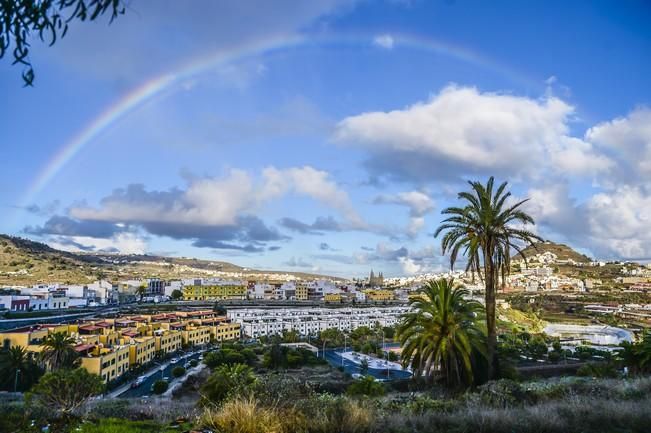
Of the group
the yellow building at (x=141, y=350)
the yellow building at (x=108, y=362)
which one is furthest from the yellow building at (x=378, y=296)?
the yellow building at (x=108, y=362)

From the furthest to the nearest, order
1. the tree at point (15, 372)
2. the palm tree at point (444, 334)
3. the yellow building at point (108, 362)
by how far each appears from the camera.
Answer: the yellow building at point (108, 362), the tree at point (15, 372), the palm tree at point (444, 334)

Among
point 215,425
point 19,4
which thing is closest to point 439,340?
point 215,425

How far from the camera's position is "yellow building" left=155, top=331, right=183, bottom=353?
161 ft

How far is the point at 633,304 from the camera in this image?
103188 millimetres

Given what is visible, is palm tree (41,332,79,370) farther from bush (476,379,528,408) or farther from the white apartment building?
the white apartment building

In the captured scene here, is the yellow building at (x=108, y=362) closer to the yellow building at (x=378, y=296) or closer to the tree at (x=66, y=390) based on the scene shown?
the tree at (x=66, y=390)

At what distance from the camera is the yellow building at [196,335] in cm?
5634

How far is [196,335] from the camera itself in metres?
58.1

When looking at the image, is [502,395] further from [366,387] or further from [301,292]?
[301,292]

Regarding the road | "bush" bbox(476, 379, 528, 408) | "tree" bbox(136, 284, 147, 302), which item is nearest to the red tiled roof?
the road

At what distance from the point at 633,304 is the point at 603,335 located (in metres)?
39.9

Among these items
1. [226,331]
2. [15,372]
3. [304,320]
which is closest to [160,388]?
[15,372]

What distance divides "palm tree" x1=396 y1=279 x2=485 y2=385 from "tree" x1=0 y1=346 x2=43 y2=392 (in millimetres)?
27917

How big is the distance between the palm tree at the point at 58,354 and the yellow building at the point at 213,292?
247 ft
